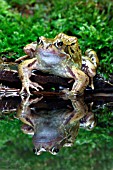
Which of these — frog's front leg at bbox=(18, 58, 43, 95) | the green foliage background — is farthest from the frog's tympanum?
the green foliage background

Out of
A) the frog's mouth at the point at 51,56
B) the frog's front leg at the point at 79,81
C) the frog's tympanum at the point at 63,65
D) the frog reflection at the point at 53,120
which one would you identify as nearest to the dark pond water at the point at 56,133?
the frog reflection at the point at 53,120

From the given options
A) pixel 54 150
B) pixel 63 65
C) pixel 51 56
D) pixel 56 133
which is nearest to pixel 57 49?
pixel 51 56

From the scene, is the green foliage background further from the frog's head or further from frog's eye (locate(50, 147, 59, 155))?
the frog's head

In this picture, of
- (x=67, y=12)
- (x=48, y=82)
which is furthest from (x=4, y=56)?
(x=67, y=12)

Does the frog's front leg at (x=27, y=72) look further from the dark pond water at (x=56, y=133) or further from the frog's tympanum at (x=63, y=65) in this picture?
the dark pond water at (x=56, y=133)

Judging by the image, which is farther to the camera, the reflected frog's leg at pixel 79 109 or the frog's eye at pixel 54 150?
the reflected frog's leg at pixel 79 109
